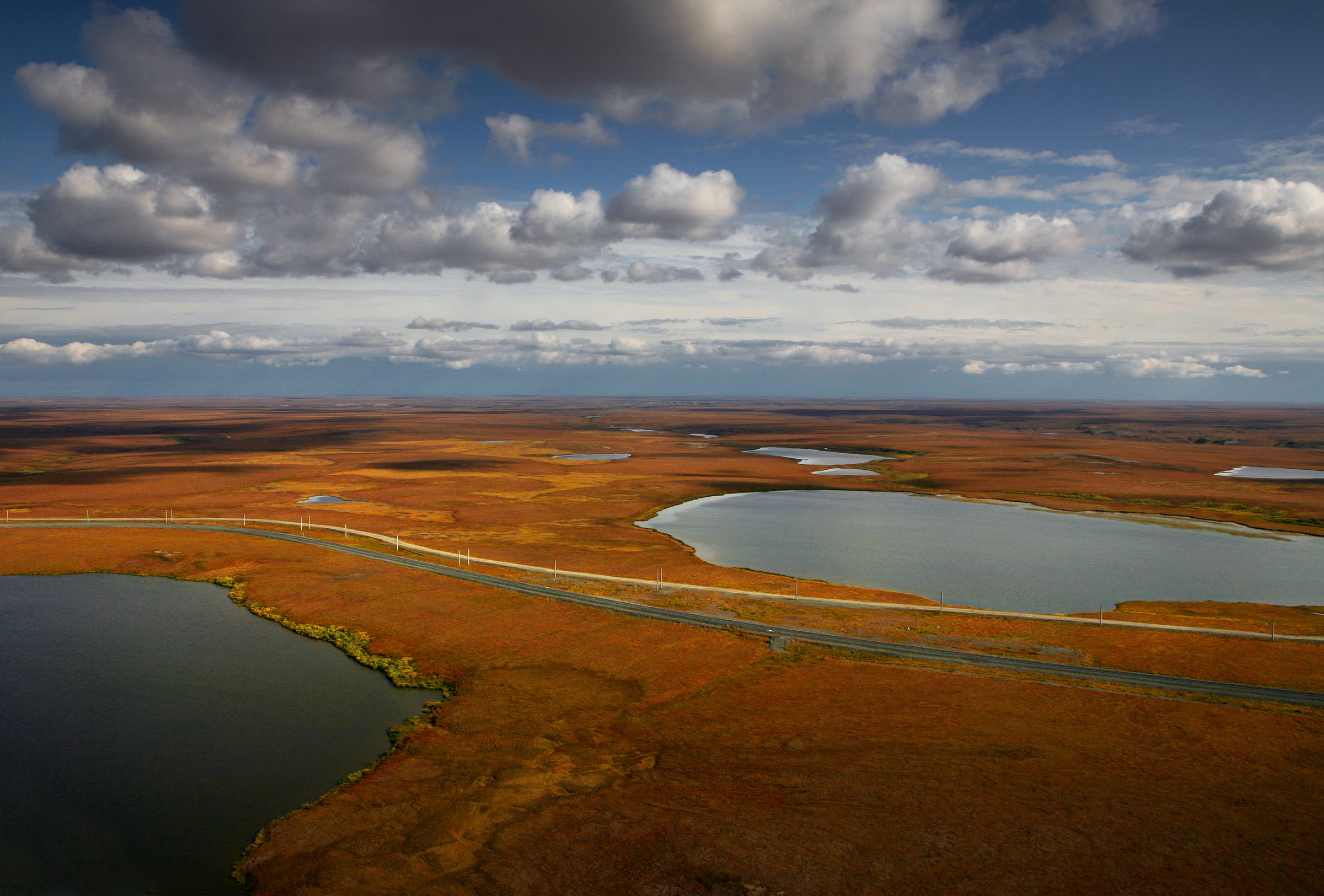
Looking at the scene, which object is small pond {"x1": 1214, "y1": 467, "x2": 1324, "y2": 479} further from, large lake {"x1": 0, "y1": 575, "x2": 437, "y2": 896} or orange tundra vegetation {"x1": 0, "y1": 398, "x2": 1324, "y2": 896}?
large lake {"x1": 0, "y1": 575, "x2": 437, "y2": 896}

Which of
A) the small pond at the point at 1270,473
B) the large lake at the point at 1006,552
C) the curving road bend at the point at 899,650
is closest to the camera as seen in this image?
the curving road bend at the point at 899,650

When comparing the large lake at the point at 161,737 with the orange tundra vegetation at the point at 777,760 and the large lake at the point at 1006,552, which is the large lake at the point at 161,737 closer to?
the orange tundra vegetation at the point at 777,760

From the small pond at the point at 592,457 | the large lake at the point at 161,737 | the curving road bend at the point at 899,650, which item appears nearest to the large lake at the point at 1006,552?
the curving road bend at the point at 899,650

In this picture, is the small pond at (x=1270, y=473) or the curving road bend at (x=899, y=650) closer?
the curving road bend at (x=899, y=650)

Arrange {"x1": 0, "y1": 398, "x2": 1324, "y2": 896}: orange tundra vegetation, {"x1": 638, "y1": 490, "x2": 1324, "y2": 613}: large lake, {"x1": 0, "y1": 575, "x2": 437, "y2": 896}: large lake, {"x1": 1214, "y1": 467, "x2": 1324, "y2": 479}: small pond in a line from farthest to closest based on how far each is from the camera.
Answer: {"x1": 1214, "y1": 467, "x2": 1324, "y2": 479}: small pond → {"x1": 638, "y1": 490, "x2": 1324, "y2": 613}: large lake → {"x1": 0, "y1": 575, "x2": 437, "y2": 896}: large lake → {"x1": 0, "y1": 398, "x2": 1324, "y2": 896}: orange tundra vegetation

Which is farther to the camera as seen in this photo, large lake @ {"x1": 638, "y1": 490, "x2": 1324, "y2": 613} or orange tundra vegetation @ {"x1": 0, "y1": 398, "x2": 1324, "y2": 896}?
large lake @ {"x1": 638, "y1": 490, "x2": 1324, "y2": 613}

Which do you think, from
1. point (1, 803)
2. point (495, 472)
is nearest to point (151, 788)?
point (1, 803)

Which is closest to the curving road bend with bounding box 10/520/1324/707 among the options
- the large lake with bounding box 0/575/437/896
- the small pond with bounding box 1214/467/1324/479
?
the large lake with bounding box 0/575/437/896
